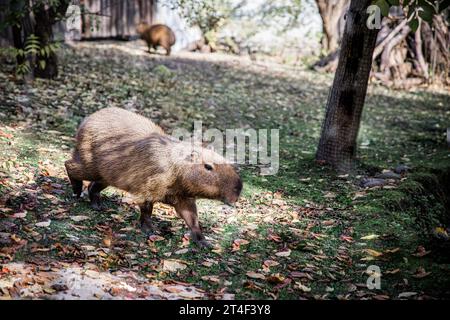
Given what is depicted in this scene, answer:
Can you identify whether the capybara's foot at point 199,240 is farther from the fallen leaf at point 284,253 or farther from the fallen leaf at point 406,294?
the fallen leaf at point 406,294

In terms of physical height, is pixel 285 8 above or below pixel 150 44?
above

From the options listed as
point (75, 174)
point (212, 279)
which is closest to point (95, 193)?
point (75, 174)

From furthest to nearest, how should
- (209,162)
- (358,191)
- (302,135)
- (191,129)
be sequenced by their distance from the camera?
(302,135) → (191,129) → (358,191) → (209,162)

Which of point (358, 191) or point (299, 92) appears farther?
point (299, 92)

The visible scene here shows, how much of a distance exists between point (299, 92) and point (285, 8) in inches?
483

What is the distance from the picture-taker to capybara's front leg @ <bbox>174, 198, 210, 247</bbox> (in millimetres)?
4680

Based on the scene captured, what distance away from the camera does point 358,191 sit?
6.44 metres

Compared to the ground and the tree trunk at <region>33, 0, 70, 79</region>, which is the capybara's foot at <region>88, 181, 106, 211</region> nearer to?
the ground

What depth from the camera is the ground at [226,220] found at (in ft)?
12.9

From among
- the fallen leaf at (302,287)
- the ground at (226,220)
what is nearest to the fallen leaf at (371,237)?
the ground at (226,220)

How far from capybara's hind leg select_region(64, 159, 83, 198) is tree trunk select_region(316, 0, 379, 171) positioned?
3439 millimetres

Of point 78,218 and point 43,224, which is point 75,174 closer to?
point 78,218
